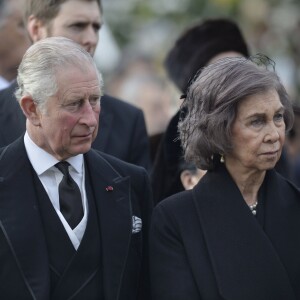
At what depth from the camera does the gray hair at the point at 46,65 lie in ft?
17.3

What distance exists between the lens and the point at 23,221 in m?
5.23

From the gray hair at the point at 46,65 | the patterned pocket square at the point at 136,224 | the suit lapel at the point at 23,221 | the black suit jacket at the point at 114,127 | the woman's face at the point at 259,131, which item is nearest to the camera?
the suit lapel at the point at 23,221

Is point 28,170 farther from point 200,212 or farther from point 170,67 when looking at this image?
point 170,67

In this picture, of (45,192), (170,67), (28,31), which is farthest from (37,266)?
(170,67)

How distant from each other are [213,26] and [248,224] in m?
2.92

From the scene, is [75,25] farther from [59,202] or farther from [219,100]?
[59,202]

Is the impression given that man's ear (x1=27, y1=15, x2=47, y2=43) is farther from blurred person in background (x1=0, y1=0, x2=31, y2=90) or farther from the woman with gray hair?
the woman with gray hair

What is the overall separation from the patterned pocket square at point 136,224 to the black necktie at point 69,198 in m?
0.28

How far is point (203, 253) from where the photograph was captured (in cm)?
531

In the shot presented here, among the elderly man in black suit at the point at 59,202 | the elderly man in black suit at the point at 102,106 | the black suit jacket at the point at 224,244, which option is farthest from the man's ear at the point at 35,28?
the black suit jacket at the point at 224,244

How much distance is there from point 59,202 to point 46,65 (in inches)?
24.3

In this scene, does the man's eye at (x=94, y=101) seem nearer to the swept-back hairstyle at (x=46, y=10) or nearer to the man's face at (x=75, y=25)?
the man's face at (x=75, y=25)

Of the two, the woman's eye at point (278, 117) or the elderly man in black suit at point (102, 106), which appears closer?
the woman's eye at point (278, 117)

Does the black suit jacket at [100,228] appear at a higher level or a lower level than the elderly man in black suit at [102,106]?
lower
